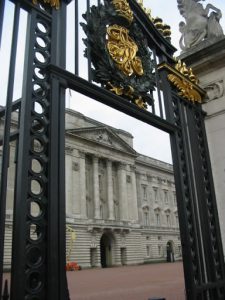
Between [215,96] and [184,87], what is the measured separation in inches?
24.7

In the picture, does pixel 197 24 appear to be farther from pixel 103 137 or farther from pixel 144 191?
pixel 144 191

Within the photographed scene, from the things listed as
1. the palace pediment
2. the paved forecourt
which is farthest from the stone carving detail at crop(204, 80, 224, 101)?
the palace pediment

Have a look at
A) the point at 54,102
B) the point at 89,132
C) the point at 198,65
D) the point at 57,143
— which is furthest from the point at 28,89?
the point at 89,132

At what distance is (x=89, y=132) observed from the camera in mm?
41969

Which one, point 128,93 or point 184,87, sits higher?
point 184,87

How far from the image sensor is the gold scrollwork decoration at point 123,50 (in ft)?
15.5

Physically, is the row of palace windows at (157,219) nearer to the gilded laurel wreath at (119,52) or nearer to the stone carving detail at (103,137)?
the stone carving detail at (103,137)

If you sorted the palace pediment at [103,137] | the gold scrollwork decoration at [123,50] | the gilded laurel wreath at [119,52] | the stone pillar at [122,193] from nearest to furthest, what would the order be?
the gilded laurel wreath at [119,52] → the gold scrollwork decoration at [123,50] → the palace pediment at [103,137] → the stone pillar at [122,193]

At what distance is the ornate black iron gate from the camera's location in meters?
2.94

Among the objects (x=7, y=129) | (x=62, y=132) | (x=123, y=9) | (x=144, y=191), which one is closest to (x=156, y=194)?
(x=144, y=191)

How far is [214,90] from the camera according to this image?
5926 mm

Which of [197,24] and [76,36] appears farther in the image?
[197,24]

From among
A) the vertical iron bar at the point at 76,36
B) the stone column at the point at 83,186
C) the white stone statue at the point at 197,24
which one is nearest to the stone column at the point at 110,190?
the stone column at the point at 83,186

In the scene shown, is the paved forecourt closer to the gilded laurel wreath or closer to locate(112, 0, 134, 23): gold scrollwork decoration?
the gilded laurel wreath
